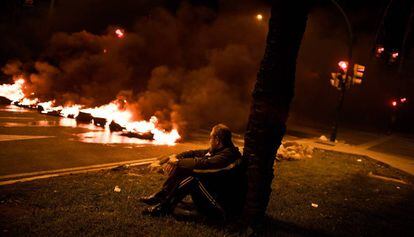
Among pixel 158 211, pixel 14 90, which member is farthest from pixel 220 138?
pixel 14 90

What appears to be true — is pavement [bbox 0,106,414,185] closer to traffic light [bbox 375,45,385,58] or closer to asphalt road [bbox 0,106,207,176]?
asphalt road [bbox 0,106,207,176]

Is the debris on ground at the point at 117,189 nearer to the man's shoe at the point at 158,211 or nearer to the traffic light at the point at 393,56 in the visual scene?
the man's shoe at the point at 158,211

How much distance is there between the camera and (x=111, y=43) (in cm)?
2142

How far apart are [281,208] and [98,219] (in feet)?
10.2

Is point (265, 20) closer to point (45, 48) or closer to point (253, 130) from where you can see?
point (45, 48)

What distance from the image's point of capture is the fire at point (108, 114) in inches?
584

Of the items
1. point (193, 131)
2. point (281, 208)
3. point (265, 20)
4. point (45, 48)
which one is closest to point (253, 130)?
point (281, 208)

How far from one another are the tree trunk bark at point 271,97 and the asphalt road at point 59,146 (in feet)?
16.3

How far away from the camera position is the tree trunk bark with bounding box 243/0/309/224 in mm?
4684

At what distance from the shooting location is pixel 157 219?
5.02 metres

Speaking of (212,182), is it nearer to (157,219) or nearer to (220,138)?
(220,138)

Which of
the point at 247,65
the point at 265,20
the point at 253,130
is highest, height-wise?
the point at 265,20

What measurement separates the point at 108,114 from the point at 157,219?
1336 cm

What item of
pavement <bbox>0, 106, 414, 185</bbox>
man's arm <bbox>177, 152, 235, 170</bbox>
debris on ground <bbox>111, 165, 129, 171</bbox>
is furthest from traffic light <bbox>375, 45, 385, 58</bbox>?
man's arm <bbox>177, 152, 235, 170</bbox>
